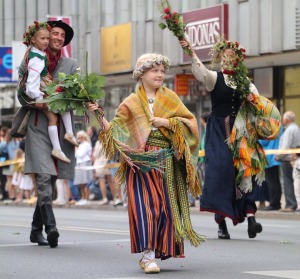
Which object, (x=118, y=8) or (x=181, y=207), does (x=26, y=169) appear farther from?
(x=118, y=8)

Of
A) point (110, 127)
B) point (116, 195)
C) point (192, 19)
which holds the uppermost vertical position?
point (192, 19)

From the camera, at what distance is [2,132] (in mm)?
30281

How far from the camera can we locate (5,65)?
37.1 m

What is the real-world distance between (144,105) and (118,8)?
28.0m

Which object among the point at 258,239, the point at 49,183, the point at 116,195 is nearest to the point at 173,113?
the point at 49,183

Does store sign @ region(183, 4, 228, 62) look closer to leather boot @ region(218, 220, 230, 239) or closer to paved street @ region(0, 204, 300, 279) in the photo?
paved street @ region(0, 204, 300, 279)

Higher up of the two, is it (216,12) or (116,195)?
(216,12)

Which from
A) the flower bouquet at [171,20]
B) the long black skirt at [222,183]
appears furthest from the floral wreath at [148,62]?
the long black skirt at [222,183]

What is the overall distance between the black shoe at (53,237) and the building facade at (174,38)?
11.7 meters

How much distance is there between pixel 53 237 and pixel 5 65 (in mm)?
26318

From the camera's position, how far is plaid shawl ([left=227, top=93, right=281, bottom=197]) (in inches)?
489

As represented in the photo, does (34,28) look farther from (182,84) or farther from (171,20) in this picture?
(182,84)

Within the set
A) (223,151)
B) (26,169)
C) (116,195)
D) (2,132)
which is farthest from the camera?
(2,132)

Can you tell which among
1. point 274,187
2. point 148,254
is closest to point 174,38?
point 274,187
